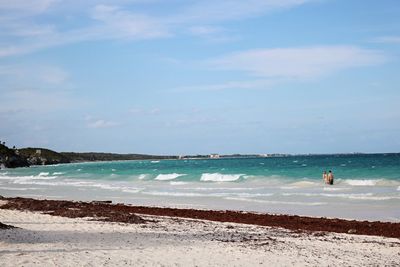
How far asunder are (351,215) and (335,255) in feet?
31.1

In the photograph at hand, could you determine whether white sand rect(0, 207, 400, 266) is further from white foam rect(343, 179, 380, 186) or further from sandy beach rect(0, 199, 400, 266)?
white foam rect(343, 179, 380, 186)

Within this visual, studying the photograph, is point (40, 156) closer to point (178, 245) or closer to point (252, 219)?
point (252, 219)

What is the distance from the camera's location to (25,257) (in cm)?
1120

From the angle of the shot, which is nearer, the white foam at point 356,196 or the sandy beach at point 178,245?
the sandy beach at point 178,245

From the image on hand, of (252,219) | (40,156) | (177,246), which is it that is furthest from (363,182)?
(40,156)

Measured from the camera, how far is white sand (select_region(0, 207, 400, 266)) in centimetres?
1155

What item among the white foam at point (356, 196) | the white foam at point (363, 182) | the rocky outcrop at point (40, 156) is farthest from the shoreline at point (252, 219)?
the rocky outcrop at point (40, 156)

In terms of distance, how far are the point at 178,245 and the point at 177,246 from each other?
7.1 inches

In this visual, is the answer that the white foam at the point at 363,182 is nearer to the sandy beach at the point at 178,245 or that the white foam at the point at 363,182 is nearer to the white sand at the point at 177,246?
the sandy beach at the point at 178,245

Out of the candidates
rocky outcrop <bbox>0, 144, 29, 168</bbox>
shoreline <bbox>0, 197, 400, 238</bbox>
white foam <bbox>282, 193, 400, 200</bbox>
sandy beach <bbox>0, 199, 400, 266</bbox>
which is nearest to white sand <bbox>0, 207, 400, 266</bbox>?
sandy beach <bbox>0, 199, 400, 266</bbox>

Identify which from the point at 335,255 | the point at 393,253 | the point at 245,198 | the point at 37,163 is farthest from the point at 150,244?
the point at 37,163

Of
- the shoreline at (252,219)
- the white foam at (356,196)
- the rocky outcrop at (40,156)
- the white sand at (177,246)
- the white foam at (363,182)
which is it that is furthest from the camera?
the rocky outcrop at (40,156)

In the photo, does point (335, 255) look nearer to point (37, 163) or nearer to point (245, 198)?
point (245, 198)

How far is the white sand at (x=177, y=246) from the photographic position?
37.9 feet
